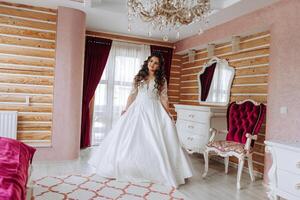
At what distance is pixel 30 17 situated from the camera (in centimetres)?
411

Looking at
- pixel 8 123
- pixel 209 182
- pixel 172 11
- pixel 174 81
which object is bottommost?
pixel 209 182

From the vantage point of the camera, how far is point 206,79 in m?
5.23

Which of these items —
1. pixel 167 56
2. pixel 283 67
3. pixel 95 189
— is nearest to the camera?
pixel 95 189

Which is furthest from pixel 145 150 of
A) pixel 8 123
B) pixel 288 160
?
pixel 8 123

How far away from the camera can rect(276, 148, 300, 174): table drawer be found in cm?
244

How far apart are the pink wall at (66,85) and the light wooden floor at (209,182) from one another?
0.76 feet

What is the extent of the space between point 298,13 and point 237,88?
1613mm

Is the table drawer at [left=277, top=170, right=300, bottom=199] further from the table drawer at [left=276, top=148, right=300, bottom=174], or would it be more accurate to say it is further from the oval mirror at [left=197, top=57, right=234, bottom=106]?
the oval mirror at [left=197, top=57, right=234, bottom=106]

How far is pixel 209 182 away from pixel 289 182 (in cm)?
114

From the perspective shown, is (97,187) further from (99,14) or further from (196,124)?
(99,14)

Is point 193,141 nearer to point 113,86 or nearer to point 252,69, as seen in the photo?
point 252,69

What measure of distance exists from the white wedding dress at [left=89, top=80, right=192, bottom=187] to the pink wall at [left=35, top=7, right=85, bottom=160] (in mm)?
860

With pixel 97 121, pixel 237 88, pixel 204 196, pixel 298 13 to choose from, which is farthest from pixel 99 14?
pixel 204 196

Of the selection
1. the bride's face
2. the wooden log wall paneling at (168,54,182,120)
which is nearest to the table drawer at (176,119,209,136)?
the bride's face
